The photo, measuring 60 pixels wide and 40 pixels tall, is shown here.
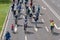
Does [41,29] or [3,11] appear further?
[3,11]

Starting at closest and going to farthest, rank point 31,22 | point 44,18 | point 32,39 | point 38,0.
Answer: point 32,39 < point 31,22 < point 44,18 < point 38,0

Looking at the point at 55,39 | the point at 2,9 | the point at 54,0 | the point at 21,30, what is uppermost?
the point at 54,0

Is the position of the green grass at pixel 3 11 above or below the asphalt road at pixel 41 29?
above

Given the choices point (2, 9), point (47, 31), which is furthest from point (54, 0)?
point (47, 31)

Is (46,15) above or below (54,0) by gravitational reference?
below

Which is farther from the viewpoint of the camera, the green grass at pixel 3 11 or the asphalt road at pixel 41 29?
the green grass at pixel 3 11

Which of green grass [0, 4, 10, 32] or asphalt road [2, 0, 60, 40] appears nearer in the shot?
asphalt road [2, 0, 60, 40]

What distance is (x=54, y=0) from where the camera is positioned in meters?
68.9

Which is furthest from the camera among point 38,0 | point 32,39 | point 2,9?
point 38,0

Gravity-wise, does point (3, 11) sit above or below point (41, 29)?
above

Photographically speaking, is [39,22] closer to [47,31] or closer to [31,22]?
[31,22]

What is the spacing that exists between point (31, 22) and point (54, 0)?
23.6 metres

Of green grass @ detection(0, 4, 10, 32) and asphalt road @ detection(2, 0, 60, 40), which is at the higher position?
green grass @ detection(0, 4, 10, 32)

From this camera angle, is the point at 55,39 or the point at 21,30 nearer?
the point at 55,39
